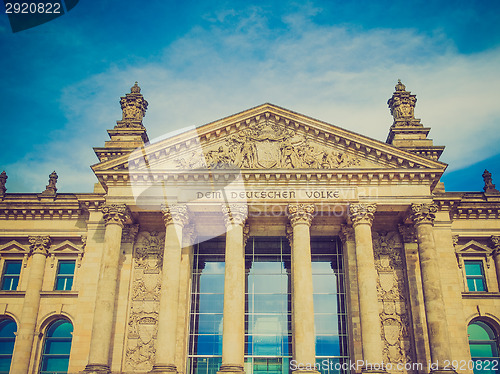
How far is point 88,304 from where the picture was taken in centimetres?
3059

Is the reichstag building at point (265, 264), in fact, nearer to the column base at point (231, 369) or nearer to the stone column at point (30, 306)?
the stone column at point (30, 306)

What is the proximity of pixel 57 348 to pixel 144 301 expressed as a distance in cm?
679

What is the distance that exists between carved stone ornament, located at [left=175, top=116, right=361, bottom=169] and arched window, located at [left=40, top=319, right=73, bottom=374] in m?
12.9

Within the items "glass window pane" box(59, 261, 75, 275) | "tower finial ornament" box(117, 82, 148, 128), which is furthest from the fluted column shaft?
"glass window pane" box(59, 261, 75, 275)

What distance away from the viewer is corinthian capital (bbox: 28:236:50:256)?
3394cm

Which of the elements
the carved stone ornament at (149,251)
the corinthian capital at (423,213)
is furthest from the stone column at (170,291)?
the corinthian capital at (423,213)

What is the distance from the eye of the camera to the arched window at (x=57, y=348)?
3175 centimetres

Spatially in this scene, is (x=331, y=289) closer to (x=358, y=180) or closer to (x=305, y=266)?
(x=305, y=266)

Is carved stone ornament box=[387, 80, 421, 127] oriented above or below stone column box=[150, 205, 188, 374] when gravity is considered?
above

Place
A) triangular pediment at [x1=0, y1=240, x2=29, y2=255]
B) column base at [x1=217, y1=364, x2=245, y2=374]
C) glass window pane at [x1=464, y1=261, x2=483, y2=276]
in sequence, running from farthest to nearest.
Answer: triangular pediment at [x1=0, y1=240, x2=29, y2=255], glass window pane at [x1=464, y1=261, x2=483, y2=276], column base at [x1=217, y1=364, x2=245, y2=374]

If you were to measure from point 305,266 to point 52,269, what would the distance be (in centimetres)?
1694

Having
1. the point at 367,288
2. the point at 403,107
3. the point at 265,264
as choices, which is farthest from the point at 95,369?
the point at 403,107

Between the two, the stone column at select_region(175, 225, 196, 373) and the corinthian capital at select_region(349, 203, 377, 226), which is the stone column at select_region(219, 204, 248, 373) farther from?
the corinthian capital at select_region(349, 203, 377, 226)

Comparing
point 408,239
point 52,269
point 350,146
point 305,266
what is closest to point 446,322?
point 408,239
